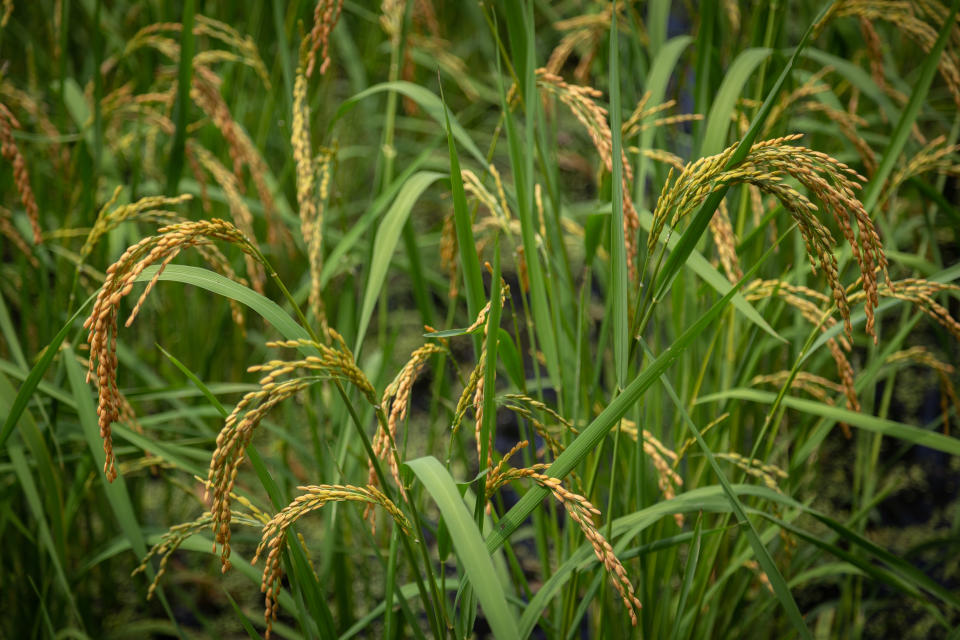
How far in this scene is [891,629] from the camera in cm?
128

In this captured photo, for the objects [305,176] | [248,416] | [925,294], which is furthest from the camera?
[305,176]

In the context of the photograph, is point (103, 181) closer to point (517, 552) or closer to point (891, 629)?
point (517, 552)

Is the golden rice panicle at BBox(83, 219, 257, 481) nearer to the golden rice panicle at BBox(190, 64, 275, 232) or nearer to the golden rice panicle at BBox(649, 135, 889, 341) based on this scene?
the golden rice panicle at BBox(649, 135, 889, 341)

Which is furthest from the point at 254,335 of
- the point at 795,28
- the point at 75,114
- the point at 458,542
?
the point at 795,28

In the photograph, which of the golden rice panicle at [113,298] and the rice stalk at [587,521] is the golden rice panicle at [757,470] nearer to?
the rice stalk at [587,521]

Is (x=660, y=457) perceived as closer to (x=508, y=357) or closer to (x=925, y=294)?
(x=508, y=357)

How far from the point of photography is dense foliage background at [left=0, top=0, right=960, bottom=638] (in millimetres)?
656

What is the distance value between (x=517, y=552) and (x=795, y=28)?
177cm

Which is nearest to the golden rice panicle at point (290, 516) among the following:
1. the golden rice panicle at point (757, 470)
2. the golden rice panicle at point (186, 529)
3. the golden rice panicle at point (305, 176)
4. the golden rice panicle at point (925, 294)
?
the golden rice panicle at point (186, 529)

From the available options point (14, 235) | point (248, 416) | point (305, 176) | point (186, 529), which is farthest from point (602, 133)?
point (14, 235)

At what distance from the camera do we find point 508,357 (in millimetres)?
844

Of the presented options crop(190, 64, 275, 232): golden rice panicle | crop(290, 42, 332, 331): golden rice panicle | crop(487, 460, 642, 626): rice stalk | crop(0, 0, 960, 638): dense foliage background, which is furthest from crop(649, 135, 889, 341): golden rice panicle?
crop(190, 64, 275, 232): golden rice panicle

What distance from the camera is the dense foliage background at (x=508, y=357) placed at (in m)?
0.66

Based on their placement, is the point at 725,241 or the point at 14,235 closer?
the point at 725,241
